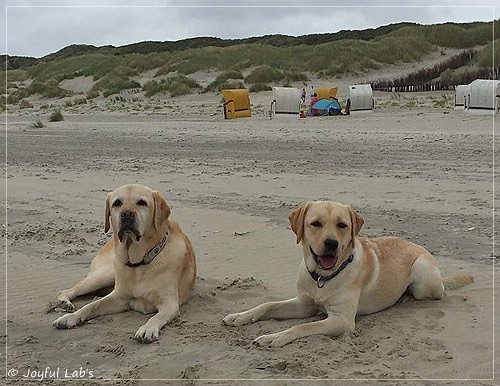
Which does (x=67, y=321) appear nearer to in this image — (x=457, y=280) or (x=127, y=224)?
(x=127, y=224)

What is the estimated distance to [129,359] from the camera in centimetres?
484

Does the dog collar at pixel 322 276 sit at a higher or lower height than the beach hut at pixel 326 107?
lower

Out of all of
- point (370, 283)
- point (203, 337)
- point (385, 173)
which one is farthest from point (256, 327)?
point (385, 173)

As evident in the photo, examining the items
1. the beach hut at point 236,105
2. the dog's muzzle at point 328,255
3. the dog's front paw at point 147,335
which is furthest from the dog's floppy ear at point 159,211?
the beach hut at point 236,105

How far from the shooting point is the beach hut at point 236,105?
2555 centimetres

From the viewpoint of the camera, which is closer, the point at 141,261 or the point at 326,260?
the point at 326,260

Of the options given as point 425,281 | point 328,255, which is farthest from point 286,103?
point 328,255

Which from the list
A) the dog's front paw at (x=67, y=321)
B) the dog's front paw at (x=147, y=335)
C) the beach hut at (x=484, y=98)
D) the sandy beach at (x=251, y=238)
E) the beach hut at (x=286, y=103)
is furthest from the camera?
the beach hut at (x=286, y=103)

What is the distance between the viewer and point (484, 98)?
2273 centimetres

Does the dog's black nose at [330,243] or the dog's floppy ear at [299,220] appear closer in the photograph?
the dog's black nose at [330,243]

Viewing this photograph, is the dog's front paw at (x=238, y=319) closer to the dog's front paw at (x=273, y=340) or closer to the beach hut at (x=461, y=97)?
the dog's front paw at (x=273, y=340)

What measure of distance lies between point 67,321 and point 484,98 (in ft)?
65.3

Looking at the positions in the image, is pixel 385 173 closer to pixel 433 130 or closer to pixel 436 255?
pixel 436 255

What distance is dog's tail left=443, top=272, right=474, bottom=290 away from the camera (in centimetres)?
621
